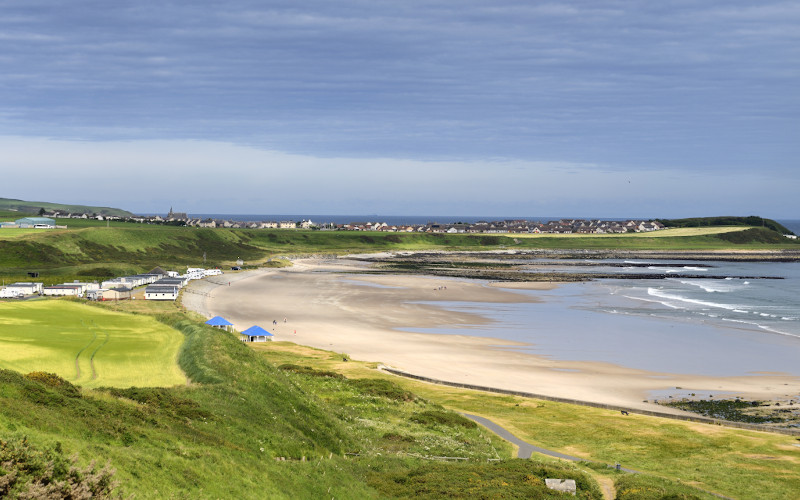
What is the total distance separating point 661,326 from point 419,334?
3167 centimetres

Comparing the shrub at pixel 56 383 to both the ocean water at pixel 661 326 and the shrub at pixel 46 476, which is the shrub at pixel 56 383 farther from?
the ocean water at pixel 661 326

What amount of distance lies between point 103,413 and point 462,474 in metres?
14.1

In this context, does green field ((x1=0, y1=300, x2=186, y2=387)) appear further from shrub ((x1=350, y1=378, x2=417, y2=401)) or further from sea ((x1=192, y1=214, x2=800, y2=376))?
sea ((x1=192, y1=214, x2=800, y2=376))

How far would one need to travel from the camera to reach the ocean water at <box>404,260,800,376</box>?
65.7 meters

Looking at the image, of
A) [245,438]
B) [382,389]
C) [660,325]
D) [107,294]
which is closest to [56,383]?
[245,438]

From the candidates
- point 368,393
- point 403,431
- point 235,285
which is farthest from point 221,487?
point 235,285

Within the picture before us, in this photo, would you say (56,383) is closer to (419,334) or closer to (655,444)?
(655,444)

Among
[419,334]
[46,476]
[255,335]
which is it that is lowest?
[419,334]

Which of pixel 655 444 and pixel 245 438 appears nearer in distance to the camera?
pixel 245 438

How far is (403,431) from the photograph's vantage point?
3603 centimetres

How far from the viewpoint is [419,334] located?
3211 inches

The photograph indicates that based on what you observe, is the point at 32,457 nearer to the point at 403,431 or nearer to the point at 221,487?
the point at 221,487

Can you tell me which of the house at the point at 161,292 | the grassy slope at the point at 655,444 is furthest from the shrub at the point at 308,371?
the house at the point at 161,292

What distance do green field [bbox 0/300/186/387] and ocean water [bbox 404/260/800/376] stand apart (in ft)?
141
